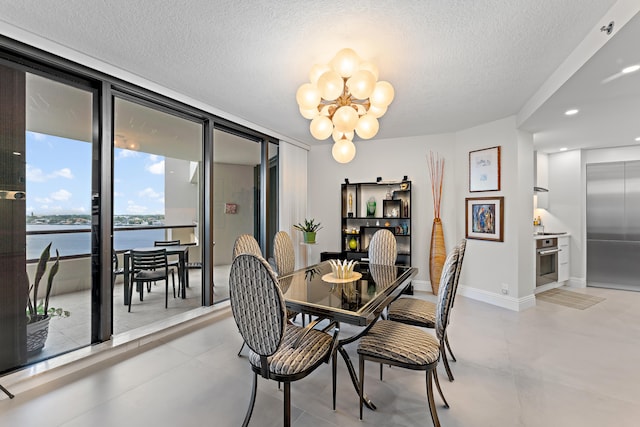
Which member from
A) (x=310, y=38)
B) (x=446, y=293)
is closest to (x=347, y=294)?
(x=446, y=293)

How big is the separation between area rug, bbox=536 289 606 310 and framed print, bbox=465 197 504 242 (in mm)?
1338

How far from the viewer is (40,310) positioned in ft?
7.41

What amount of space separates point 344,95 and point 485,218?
3029 millimetres

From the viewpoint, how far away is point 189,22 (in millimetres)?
1898

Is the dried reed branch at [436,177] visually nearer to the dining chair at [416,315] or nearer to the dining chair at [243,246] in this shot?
the dining chair at [416,315]

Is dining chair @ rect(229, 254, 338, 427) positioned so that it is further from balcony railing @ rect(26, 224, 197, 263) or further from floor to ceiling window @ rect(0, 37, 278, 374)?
balcony railing @ rect(26, 224, 197, 263)

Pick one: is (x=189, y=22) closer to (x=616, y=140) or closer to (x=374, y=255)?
(x=374, y=255)

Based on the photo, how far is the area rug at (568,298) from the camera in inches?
156

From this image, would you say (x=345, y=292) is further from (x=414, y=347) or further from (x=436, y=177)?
(x=436, y=177)

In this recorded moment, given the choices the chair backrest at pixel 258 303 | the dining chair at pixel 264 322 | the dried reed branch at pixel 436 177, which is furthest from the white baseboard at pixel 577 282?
the chair backrest at pixel 258 303

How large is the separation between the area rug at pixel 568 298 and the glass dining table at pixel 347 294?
299 cm

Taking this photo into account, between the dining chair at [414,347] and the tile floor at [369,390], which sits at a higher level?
the dining chair at [414,347]

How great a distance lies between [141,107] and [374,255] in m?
3.07

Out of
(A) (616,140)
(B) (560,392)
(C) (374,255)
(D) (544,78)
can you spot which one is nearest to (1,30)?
(C) (374,255)
